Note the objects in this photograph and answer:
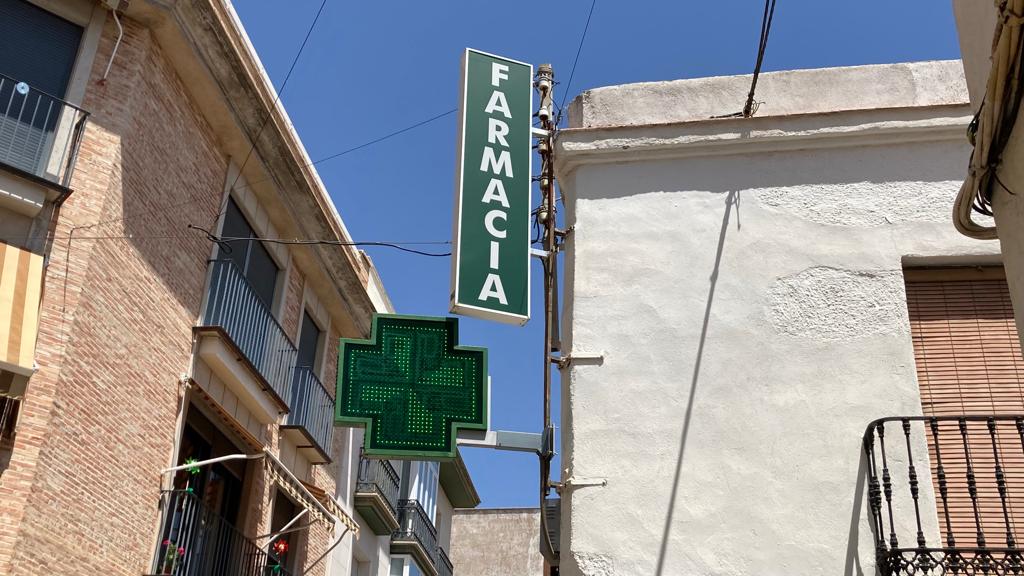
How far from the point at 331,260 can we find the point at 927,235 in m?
10.0

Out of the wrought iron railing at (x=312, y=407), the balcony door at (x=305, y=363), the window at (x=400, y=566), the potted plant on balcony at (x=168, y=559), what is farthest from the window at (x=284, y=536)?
the window at (x=400, y=566)

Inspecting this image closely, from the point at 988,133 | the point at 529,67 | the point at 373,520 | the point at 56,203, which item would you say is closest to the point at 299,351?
the point at 373,520

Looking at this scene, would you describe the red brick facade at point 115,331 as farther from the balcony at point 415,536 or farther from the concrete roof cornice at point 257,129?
the balcony at point 415,536

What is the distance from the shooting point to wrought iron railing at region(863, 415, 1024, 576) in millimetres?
6258

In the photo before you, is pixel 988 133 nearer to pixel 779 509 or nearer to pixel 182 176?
pixel 779 509

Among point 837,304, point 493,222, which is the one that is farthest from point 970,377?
point 493,222

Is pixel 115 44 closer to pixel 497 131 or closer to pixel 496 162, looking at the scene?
pixel 497 131

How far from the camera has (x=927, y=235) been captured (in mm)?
7598

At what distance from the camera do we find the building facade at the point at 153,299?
8.93 m

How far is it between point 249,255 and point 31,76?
4063 millimetres

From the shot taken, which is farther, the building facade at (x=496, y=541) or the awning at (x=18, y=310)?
the building facade at (x=496, y=541)

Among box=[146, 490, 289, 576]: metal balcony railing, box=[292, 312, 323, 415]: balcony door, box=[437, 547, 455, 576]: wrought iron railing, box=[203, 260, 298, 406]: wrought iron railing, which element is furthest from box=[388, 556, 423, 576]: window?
box=[146, 490, 289, 576]: metal balcony railing

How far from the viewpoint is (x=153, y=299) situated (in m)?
10.7

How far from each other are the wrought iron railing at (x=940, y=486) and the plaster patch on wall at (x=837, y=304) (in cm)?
77
